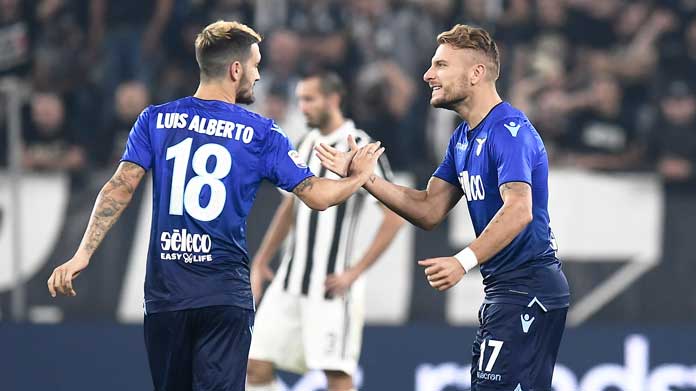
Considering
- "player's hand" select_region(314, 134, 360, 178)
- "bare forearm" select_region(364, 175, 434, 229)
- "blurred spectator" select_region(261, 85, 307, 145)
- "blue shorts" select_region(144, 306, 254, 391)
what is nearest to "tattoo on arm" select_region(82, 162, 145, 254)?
"blue shorts" select_region(144, 306, 254, 391)

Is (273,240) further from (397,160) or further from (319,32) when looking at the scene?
(319,32)

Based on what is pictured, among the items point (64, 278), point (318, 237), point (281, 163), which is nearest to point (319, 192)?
point (281, 163)

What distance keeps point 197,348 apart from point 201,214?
0.55m

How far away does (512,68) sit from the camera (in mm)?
9602

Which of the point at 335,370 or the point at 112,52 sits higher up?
the point at 112,52

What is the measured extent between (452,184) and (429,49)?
12.9 ft

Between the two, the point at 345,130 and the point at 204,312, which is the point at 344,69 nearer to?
the point at 345,130

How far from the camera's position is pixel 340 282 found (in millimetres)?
7238

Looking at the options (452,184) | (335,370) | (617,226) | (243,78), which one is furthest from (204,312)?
(617,226)

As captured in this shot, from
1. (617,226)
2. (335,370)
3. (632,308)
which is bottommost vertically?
(335,370)

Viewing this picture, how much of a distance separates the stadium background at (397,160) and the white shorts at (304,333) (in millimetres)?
1357

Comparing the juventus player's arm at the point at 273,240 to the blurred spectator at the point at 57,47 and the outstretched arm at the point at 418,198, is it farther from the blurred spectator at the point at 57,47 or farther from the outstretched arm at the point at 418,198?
the blurred spectator at the point at 57,47

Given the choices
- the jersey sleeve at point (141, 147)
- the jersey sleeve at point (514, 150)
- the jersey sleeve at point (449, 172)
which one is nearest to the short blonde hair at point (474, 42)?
the jersey sleeve at point (514, 150)

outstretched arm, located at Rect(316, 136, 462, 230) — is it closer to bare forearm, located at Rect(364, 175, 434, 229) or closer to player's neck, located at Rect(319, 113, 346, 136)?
Result: bare forearm, located at Rect(364, 175, 434, 229)
